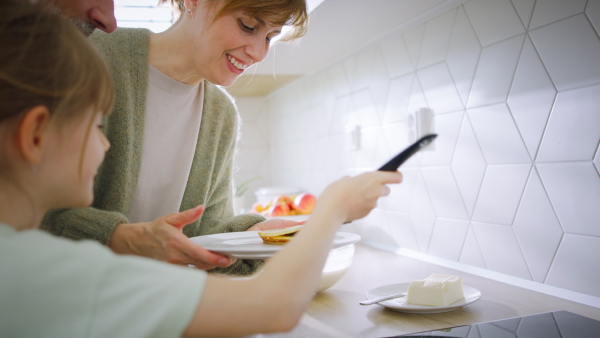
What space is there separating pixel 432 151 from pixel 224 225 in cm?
64

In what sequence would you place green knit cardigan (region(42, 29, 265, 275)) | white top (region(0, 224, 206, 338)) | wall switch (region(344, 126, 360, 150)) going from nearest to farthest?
1. white top (region(0, 224, 206, 338))
2. green knit cardigan (region(42, 29, 265, 275))
3. wall switch (region(344, 126, 360, 150))

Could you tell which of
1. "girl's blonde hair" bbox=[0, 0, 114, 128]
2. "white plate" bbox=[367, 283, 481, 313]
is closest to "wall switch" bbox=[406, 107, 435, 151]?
"white plate" bbox=[367, 283, 481, 313]

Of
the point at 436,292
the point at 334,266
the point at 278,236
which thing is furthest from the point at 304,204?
the point at 278,236

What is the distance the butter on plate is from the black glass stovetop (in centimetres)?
9

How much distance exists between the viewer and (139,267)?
45cm

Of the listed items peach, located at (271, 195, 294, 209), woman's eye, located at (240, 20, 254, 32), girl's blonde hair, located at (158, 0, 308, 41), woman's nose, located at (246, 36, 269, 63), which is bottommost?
peach, located at (271, 195, 294, 209)

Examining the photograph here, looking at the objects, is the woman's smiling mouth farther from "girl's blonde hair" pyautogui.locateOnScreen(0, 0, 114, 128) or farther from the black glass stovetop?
the black glass stovetop

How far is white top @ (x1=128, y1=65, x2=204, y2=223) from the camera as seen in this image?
106 centimetres

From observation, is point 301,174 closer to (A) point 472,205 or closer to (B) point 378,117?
(B) point 378,117

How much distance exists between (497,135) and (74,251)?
96 cm

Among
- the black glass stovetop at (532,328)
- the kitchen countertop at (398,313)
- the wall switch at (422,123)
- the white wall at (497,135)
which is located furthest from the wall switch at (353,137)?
the black glass stovetop at (532,328)

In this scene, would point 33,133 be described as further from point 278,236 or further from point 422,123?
point 422,123

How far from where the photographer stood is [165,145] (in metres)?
1.08

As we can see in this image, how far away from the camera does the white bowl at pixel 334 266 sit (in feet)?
3.51
